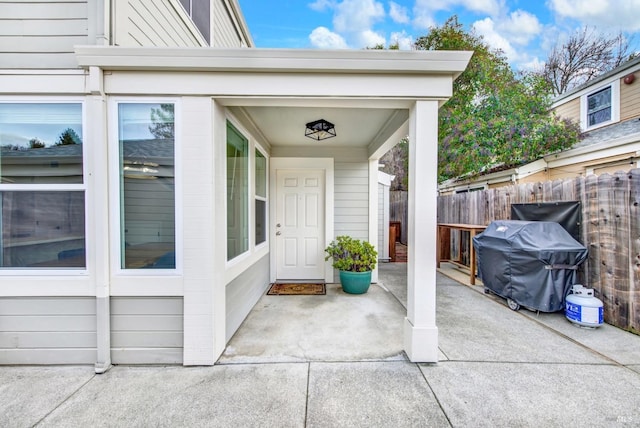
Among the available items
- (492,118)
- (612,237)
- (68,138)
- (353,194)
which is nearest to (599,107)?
(492,118)

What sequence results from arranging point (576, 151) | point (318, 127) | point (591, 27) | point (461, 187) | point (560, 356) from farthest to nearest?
point (591, 27) → point (461, 187) → point (576, 151) → point (318, 127) → point (560, 356)

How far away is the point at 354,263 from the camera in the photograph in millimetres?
4117

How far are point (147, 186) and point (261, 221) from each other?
203cm

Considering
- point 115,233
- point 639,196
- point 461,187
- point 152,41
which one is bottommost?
point 115,233

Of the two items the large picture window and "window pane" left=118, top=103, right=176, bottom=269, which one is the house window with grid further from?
the large picture window

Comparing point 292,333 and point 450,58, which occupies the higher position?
point 450,58

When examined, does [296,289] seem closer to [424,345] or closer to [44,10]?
[424,345]

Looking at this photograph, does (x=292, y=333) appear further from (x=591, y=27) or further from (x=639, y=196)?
(x=591, y=27)

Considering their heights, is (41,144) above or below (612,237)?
above

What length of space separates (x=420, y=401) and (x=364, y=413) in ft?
1.34

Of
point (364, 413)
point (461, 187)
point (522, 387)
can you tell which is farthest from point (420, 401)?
point (461, 187)

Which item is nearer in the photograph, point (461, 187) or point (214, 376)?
point (214, 376)

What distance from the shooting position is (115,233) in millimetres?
2189

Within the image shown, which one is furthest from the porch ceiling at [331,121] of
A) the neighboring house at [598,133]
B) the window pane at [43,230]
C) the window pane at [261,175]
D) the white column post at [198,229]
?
the neighboring house at [598,133]
